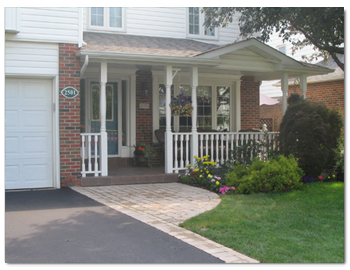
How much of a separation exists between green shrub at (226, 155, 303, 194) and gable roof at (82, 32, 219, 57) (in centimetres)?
335

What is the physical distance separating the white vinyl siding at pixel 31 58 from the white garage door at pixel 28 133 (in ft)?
0.78

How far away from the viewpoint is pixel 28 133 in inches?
302

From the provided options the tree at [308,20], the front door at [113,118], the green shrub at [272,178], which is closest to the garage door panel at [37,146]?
the front door at [113,118]

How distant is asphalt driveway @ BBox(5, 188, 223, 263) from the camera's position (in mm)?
3678

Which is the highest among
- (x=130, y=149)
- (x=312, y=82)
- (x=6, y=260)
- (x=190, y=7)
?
(x=190, y=7)

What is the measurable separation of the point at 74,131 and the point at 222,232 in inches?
180

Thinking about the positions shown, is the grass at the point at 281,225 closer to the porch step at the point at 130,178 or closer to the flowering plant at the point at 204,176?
the flowering plant at the point at 204,176

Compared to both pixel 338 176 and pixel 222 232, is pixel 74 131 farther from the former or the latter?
pixel 338 176

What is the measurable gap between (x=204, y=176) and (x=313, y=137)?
2.40m

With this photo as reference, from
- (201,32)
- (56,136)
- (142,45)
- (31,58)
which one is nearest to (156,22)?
(201,32)

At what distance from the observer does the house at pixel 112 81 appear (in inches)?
299

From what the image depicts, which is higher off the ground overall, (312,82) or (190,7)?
(190,7)

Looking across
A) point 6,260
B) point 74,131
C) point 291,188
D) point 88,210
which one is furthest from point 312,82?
point 6,260

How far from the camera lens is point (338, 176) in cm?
766
